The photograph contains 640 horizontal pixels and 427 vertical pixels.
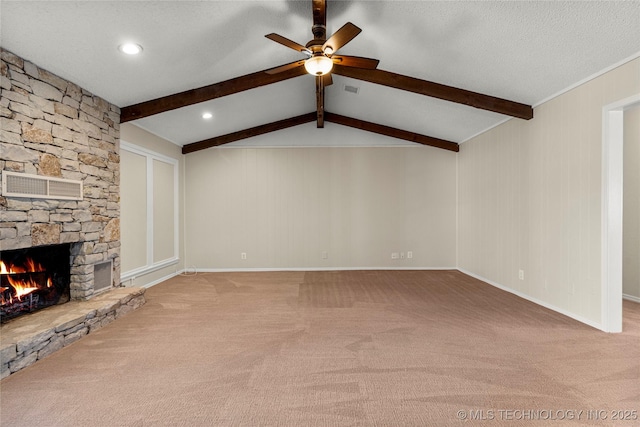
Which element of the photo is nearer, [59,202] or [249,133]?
[59,202]

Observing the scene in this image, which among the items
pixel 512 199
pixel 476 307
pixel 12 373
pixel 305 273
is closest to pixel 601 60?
pixel 512 199

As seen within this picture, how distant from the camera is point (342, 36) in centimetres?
268

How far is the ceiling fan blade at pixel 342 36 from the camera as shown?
2.53 metres

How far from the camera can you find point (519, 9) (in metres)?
2.59

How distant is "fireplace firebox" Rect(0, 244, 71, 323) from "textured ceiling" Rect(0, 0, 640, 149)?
6.25 ft

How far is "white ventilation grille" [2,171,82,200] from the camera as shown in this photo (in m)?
2.83

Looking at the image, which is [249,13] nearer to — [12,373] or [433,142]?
[12,373]

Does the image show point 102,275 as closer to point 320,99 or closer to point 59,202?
point 59,202

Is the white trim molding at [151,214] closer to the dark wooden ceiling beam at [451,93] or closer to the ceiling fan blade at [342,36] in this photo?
the ceiling fan blade at [342,36]

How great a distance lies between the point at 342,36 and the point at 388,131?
3964mm

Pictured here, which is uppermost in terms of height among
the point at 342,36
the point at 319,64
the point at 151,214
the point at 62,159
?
the point at 342,36

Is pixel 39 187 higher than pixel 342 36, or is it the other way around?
pixel 342 36

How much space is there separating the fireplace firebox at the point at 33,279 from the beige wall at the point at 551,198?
19.0ft

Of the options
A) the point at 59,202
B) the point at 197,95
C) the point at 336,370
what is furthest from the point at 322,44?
the point at 59,202
